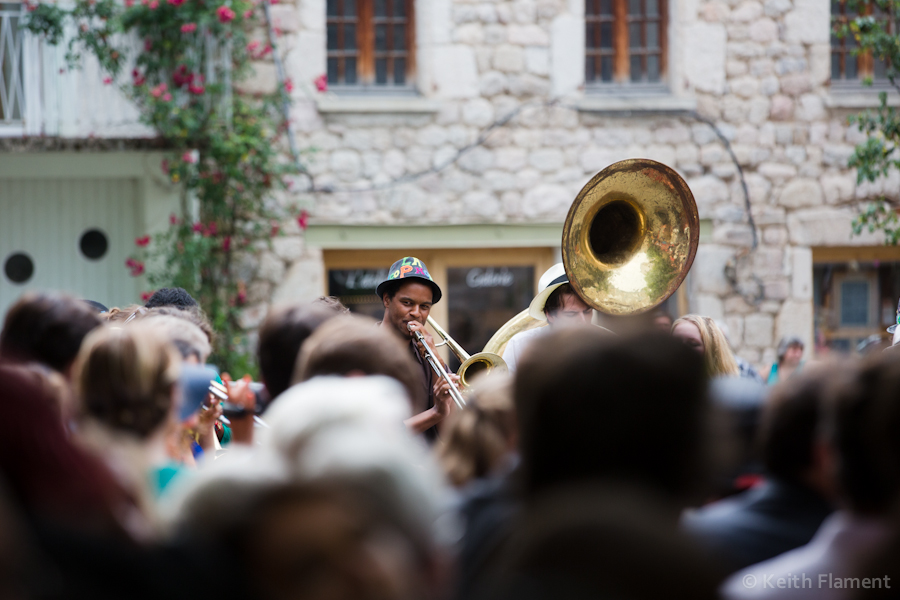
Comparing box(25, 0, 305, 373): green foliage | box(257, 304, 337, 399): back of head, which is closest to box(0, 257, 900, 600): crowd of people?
box(257, 304, 337, 399): back of head

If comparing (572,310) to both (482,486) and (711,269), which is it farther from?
(711,269)

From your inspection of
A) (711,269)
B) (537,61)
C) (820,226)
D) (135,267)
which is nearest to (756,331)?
(711,269)

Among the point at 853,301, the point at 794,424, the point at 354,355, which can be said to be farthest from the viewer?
the point at 853,301

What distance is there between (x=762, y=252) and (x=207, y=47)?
4.77m

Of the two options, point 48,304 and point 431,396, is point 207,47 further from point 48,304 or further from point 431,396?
point 48,304

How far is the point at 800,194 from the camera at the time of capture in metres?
7.63

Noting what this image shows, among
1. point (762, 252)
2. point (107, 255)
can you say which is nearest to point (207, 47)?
point (107, 255)

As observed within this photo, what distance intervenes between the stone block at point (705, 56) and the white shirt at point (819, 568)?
640cm

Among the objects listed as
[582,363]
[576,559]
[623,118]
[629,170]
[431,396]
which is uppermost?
[623,118]

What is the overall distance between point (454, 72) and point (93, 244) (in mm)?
3282

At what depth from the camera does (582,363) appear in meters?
1.51

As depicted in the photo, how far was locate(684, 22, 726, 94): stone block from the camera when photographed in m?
7.50

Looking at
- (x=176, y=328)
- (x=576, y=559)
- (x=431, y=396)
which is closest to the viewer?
(x=576, y=559)

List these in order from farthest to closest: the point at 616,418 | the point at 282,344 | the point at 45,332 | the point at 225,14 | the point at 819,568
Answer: the point at 225,14 → the point at 282,344 → the point at 45,332 → the point at 819,568 → the point at 616,418
